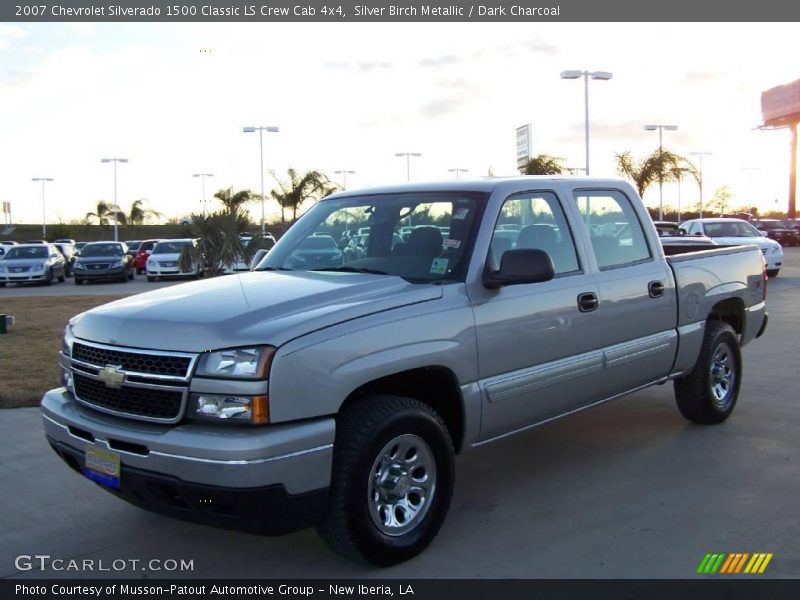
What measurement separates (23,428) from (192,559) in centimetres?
309

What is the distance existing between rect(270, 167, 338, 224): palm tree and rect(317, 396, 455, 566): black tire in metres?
36.9

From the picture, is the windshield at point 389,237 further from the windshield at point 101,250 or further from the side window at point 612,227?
the windshield at point 101,250

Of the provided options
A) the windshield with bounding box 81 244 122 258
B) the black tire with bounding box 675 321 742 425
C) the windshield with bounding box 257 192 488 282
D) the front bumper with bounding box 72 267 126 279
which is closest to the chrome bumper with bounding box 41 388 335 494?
the windshield with bounding box 257 192 488 282

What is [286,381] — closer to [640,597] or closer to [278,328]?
[278,328]

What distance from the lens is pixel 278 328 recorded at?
11.0 feet

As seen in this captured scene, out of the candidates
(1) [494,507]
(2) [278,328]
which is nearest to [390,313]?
(2) [278,328]

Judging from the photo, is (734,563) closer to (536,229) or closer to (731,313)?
(536,229)

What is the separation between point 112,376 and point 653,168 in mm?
34031

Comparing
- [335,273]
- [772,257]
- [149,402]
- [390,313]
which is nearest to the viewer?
[149,402]

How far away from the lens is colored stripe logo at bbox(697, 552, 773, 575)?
3654mm

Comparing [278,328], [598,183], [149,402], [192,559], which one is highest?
[598,183]

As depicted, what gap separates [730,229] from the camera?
2064 cm

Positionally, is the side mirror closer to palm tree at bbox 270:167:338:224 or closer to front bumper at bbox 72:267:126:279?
front bumper at bbox 72:267:126:279

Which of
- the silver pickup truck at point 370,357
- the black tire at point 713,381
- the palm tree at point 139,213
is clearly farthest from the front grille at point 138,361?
the palm tree at point 139,213
